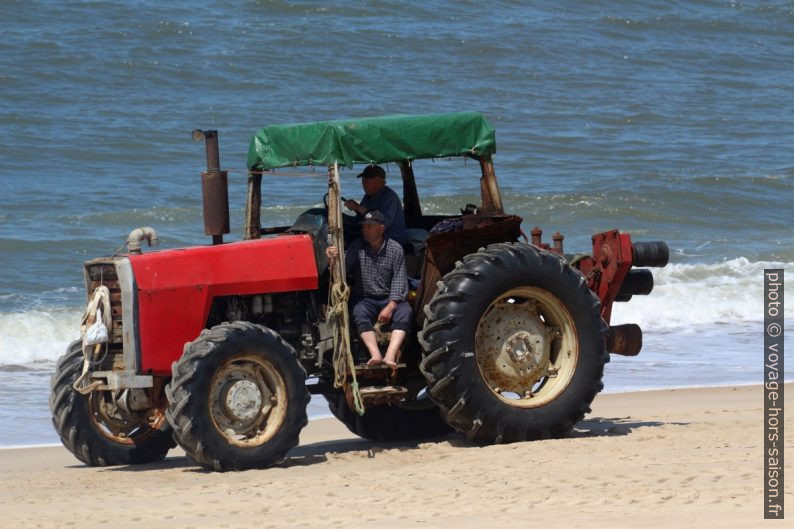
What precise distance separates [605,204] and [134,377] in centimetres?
1699

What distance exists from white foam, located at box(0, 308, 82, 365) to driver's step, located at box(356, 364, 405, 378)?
21.1 feet

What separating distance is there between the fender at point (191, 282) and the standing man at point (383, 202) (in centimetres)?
70

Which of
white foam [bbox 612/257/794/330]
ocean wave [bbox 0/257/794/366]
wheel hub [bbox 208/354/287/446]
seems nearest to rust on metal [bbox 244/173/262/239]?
wheel hub [bbox 208/354/287/446]

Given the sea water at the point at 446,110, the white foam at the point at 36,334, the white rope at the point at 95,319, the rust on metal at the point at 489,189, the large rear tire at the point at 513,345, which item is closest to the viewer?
the white rope at the point at 95,319

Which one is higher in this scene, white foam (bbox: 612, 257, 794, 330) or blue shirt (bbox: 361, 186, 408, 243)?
blue shirt (bbox: 361, 186, 408, 243)

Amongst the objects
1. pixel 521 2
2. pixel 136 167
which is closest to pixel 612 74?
pixel 521 2

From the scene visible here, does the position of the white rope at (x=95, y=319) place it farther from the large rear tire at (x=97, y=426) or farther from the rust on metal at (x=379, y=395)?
the rust on metal at (x=379, y=395)

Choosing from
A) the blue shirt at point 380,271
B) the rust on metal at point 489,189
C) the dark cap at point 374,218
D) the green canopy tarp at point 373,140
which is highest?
the green canopy tarp at point 373,140

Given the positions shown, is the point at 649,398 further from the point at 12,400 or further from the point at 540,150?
the point at 540,150

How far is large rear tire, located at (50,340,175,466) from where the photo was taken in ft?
28.5

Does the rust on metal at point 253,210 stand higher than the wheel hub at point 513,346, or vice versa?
the rust on metal at point 253,210

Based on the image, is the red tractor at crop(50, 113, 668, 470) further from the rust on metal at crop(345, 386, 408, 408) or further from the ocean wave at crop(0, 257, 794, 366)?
the ocean wave at crop(0, 257, 794, 366)

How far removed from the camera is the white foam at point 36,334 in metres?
14.5

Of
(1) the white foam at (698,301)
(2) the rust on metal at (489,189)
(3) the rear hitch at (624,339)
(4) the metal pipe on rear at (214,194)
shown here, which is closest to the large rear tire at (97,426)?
(4) the metal pipe on rear at (214,194)
